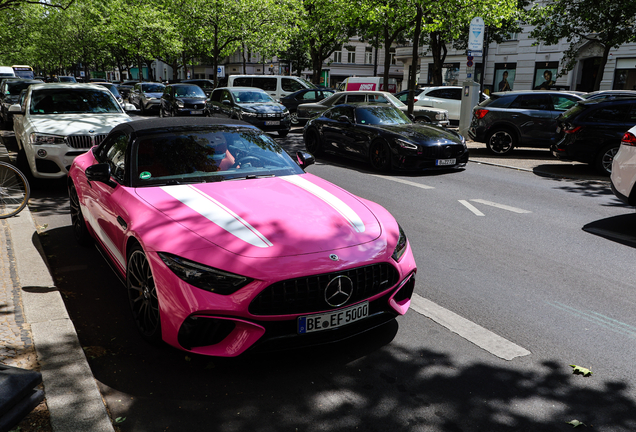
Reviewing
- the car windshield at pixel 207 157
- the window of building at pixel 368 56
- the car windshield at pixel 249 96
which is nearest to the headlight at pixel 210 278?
the car windshield at pixel 207 157

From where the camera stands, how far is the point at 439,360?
143 inches

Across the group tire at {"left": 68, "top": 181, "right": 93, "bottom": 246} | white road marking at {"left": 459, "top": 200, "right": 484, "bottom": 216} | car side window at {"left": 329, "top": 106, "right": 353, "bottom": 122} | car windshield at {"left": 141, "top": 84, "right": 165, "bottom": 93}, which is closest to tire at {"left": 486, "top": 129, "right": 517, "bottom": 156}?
car side window at {"left": 329, "top": 106, "right": 353, "bottom": 122}

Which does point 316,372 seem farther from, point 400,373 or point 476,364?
point 476,364

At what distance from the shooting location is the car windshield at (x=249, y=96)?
59.9ft

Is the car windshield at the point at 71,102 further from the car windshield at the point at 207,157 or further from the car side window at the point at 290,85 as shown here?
the car side window at the point at 290,85

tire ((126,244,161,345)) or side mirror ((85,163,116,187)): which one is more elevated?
side mirror ((85,163,116,187))

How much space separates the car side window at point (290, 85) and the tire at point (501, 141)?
12598 mm

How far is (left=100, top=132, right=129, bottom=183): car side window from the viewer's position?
182 inches

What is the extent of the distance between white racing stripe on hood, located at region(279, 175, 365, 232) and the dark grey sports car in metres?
6.52

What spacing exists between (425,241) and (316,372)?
3.27 meters

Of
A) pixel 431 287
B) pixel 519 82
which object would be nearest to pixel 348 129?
pixel 431 287

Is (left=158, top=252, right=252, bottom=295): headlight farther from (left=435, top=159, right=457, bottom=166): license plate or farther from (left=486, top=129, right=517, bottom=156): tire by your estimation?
(left=486, top=129, right=517, bottom=156): tire

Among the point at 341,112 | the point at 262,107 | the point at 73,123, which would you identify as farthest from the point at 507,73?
the point at 73,123

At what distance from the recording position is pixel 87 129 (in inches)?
357
